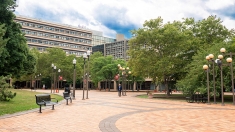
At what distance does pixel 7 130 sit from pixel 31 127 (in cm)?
82

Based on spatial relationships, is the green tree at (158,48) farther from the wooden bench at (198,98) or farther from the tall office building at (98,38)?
the tall office building at (98,38)

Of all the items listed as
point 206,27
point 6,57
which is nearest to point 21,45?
point 6,57

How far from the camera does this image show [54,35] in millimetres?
91562

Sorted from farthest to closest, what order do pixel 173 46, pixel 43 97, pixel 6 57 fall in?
1. pixel 173 46
2. pixel 6 57
3. pixel 43 97

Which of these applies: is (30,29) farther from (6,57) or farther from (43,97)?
(43,97)

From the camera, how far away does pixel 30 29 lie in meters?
84.6

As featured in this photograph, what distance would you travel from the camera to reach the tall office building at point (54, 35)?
84125 mm

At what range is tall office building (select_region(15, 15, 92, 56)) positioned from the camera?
8412 centimetres

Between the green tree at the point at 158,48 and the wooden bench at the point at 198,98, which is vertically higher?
the green tree at the point at 158,48

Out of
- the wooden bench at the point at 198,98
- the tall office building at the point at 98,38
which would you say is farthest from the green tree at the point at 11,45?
the tall office building at the point at 98,38

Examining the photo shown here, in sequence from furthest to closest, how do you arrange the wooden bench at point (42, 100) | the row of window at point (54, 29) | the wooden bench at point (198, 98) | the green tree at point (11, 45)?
the row of window at point (54, 29)
the wooden bench at point (198, 98)
the green tree at point (11, 45)
the wooden bench at point (42, 100)

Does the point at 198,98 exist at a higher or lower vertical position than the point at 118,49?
lower

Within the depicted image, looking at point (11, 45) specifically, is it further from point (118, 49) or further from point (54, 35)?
point (118, 49)

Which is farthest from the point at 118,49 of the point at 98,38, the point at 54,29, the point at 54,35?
the point at 98,38
